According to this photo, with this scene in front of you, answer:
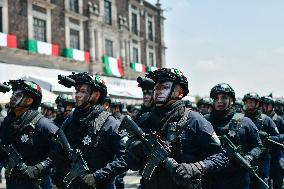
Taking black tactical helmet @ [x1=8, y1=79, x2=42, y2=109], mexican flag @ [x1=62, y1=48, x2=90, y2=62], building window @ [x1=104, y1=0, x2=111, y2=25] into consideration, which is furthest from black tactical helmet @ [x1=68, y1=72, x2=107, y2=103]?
building window @ [x1=104, y1=0, x2=111, y2=25]

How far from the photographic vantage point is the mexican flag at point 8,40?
2373 centimetres

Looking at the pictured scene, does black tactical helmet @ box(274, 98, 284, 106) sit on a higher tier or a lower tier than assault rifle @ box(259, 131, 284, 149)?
higher

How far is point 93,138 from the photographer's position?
4.57 metres

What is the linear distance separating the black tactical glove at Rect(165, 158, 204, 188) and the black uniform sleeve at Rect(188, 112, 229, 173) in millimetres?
212

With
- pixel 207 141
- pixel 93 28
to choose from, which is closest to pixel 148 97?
pixel 207 141

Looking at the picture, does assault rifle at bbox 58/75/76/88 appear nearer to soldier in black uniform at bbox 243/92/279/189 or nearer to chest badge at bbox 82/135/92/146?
chest badge at bbox 82/135/92/146

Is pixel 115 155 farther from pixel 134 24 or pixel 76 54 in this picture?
pixel 134 24

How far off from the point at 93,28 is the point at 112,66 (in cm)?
349

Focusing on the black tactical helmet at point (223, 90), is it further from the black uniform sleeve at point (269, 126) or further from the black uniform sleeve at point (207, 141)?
the black uniform sleeve at point (269, 126)

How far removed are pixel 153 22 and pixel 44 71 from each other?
2201cm

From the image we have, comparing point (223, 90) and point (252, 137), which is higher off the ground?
point (223, 90)

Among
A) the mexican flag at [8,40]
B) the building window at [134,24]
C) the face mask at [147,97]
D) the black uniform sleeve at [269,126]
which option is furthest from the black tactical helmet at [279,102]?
the building window at [134,24]

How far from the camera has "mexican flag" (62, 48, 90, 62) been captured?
29391mm

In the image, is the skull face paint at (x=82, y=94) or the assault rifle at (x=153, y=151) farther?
the skull face paint at (x=82, y=94)
